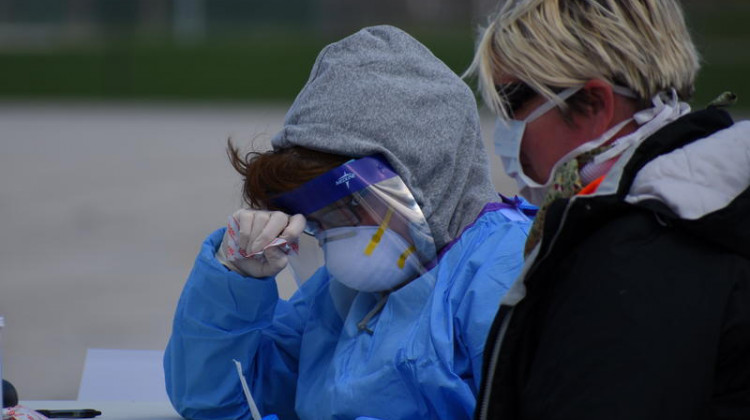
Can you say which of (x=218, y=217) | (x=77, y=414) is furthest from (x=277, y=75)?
(x=77, y=414)

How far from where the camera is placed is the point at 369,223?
2178 millimetres

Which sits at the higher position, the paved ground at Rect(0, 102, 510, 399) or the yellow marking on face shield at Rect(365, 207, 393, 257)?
the yellow marking on face shield at Rect(365, 207, 393, 257)

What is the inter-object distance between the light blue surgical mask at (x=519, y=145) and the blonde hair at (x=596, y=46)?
0.09 ft

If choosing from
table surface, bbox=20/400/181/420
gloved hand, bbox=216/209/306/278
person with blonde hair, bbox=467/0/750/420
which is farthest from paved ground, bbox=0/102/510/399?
→ person with blonde hair, bbox=467/0/750/420

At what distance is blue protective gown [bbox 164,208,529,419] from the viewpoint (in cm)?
196

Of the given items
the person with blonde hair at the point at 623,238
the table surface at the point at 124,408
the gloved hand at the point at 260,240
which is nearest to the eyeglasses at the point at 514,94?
the person with blonde hair at the point at 623,238

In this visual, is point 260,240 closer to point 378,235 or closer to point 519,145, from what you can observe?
point 378,235

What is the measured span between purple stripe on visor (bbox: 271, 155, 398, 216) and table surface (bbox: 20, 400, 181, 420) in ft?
2.17

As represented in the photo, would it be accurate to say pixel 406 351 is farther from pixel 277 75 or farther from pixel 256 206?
pixel 277 75

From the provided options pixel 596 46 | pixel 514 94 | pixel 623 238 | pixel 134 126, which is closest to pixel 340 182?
pixel 514 94

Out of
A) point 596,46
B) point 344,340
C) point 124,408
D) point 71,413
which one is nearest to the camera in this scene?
point 596,46

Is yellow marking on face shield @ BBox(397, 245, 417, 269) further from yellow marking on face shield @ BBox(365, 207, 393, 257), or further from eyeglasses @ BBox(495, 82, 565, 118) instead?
eyeglasses @ BBox(495, 82, 565, 118)

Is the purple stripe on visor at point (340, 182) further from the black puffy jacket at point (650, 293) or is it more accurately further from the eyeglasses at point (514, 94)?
the black puffy jacket at point (650, 293)

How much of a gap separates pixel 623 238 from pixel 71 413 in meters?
1.52
